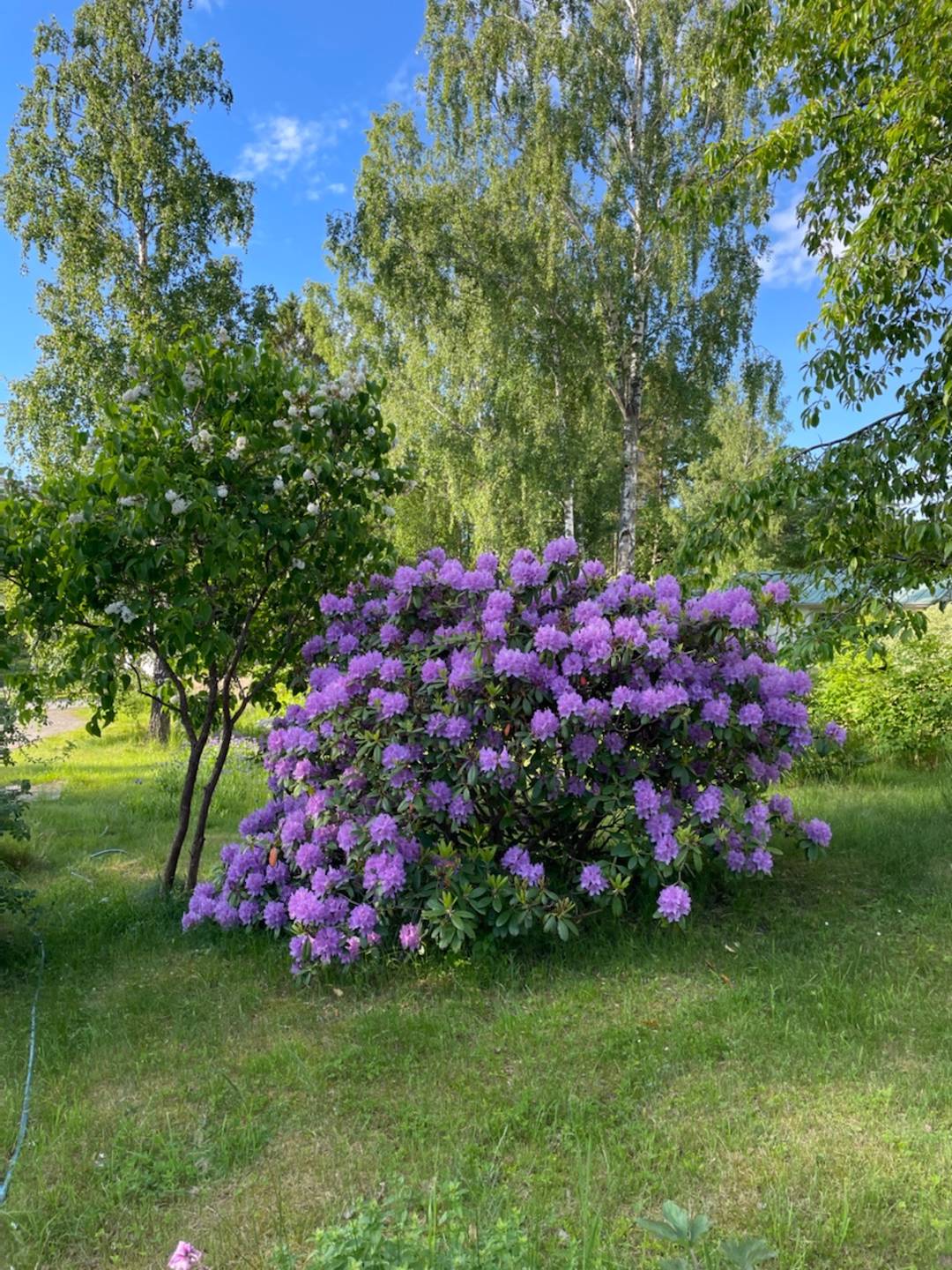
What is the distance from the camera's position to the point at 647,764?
318 centimetres

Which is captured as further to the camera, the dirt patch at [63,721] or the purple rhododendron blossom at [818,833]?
the dirt patch at [63,721]

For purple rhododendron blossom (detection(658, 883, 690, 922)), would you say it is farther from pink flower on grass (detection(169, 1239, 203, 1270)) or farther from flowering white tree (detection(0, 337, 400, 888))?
flowering white tree (detection(0, 337, 400, 888))

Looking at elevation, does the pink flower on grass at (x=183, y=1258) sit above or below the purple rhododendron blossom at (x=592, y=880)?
below

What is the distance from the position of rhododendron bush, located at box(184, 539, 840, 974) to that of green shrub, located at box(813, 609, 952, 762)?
304cm

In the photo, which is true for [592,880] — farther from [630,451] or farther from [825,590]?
[630,451]

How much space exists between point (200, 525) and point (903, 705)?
17.2 feet

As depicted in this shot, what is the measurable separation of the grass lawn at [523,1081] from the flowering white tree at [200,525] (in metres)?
1.32

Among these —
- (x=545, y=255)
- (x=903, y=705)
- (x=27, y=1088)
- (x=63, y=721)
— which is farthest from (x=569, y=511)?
(x=27, y=1088)

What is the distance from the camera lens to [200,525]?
3.48 meters

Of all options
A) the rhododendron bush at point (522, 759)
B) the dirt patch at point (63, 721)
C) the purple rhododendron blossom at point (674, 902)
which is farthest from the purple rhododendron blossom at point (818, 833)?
the dirt patch at point (63, 721)

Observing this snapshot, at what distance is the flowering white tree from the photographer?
340 cm

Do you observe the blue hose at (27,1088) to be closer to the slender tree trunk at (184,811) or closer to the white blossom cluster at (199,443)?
the slender tree trunk at (184,811)

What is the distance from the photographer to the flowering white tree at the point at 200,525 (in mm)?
3404

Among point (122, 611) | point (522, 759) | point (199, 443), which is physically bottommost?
point (522, 759)
